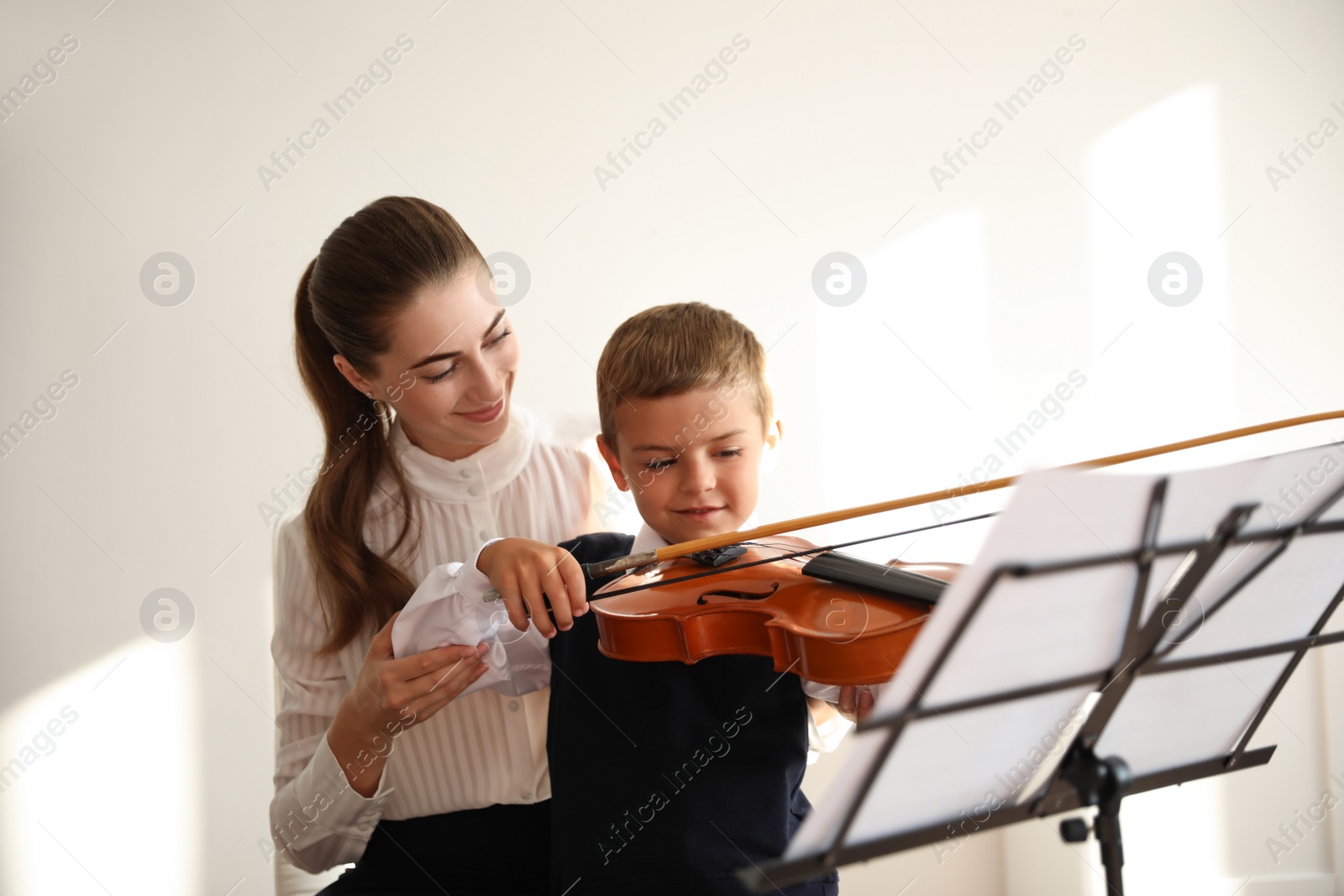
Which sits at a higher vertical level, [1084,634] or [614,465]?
[614,465]

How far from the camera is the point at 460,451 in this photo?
5.35 feet

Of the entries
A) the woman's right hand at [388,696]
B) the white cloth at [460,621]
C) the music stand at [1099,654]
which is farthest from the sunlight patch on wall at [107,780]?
the music stand at [1099,654]

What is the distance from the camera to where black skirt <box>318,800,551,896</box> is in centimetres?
145

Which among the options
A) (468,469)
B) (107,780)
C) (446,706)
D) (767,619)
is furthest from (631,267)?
(107,780)

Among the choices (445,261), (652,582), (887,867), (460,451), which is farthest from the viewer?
(887,867)

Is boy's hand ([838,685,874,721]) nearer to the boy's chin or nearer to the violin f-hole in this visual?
the violin f-hole

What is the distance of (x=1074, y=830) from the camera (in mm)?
889

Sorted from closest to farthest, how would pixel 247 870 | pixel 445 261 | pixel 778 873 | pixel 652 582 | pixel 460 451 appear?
1. pixel 778 873
2. pixel 652 582
3. pixel 445 261
4. pixel 460 451
5. pixel 247 870

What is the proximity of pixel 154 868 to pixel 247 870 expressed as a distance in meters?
0.20

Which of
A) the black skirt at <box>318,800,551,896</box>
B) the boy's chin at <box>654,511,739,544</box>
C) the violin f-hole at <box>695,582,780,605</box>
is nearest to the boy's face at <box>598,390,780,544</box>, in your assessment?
the boy's chin at <box>654,511,739,544</box>

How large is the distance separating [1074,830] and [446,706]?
0.94m

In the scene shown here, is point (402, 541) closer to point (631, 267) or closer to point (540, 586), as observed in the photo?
point (540, 586)

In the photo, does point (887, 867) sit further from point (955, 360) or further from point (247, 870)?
point (247, 870)

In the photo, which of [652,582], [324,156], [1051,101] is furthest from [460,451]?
[1051,101]
